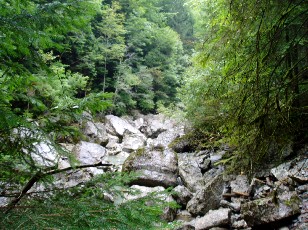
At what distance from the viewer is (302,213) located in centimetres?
412

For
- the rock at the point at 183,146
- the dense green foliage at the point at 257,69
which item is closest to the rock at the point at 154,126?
the rock at the point at 183,146

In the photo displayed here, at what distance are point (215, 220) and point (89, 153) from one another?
6672mm

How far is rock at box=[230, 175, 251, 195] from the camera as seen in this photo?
18.4 feet

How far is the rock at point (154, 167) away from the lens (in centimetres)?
729

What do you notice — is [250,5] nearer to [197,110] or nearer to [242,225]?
[242,225]

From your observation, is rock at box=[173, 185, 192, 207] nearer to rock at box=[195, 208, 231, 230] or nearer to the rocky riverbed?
the rocky riverbed

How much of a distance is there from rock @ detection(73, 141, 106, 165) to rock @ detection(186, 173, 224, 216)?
5.17m

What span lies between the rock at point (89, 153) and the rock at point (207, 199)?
5166mm

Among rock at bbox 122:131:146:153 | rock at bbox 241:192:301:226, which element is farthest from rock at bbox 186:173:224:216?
rock at bbox 122:131:146:153

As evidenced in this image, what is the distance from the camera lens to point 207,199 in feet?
19.6

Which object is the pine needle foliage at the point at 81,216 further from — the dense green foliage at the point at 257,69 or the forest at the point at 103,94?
the dense green foliage at the point at 257,69

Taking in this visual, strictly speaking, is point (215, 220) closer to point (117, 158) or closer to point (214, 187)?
point (214, 187)

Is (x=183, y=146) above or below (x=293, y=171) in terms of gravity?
below

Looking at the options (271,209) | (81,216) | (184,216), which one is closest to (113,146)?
(184,216)
